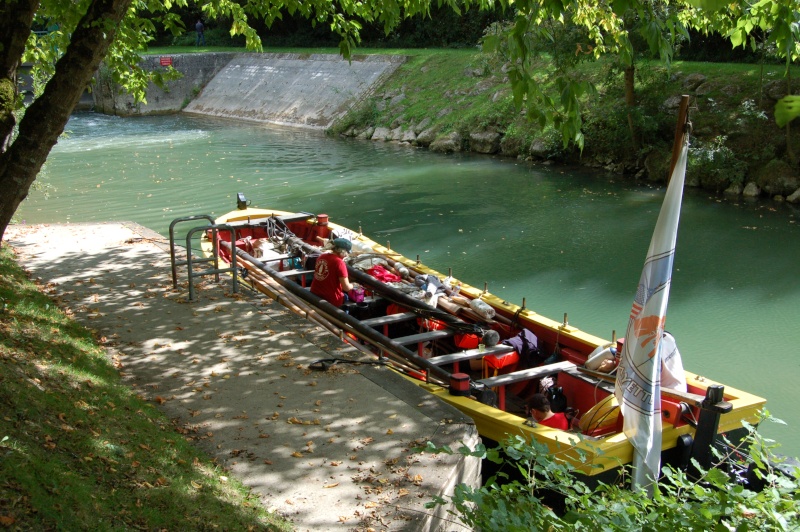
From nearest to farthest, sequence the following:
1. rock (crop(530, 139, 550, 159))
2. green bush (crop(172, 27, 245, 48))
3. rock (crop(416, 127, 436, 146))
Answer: rock (crop(530, 139, 550, 159)) < rock (crop(416, 127, 436, 146)) < green bush (crop(172, 27, 245, 48))

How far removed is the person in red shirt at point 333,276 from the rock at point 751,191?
47.9 ft

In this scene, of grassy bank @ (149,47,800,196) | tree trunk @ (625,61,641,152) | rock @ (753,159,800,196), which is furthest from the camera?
tree trunk @ (625,61,641,152)

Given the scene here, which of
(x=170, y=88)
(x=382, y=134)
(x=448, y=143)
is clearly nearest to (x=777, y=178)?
(x=448, y=143)

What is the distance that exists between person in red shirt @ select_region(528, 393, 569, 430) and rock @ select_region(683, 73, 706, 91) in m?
19.1

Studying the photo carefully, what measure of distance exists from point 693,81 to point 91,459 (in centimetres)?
2263

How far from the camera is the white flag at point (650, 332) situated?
18.9 feet

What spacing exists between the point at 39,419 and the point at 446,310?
191 inches

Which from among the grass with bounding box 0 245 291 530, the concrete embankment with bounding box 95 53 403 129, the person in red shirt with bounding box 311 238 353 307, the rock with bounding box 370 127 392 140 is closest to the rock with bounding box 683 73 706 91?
the rock with bounding box 370 127 392 140

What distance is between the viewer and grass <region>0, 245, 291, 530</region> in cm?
435

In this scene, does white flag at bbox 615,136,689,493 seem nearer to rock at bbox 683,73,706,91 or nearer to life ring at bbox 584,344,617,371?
life ring at bbox 584,344,617,371

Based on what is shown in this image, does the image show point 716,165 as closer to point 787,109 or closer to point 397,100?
point 397,100

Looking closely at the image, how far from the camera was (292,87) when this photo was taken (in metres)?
38.8

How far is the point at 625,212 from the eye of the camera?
18.9m

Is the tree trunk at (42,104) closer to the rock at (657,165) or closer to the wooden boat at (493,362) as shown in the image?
the wooden boat at (493,362)
